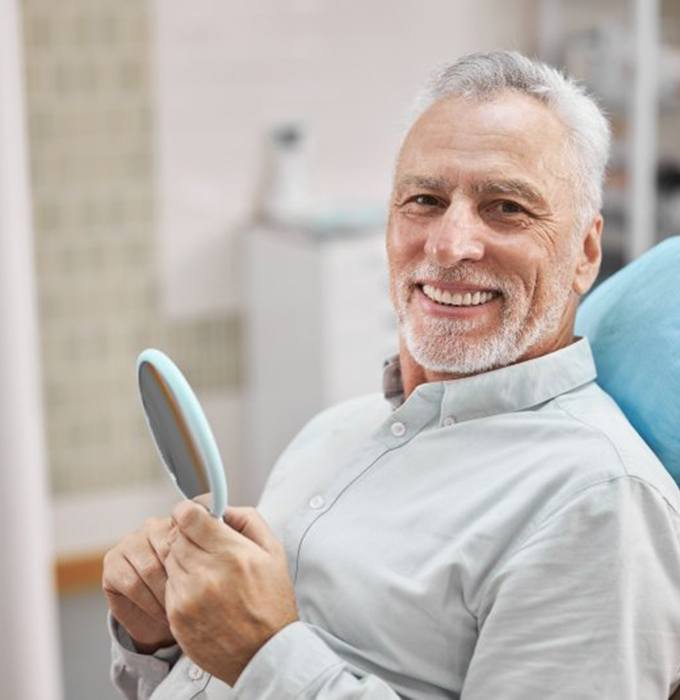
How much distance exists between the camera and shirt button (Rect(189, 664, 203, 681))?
4.74 ft

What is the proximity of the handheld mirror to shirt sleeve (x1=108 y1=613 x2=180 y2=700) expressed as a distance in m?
0.31

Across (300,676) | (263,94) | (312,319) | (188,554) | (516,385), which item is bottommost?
(312,319)

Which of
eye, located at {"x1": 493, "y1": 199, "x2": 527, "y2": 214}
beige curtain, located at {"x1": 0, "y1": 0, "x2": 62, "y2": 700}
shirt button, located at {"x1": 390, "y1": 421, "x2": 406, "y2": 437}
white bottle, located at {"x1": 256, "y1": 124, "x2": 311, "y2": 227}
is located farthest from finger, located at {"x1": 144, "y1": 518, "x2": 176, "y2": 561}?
white bottle, located at {"x1": 256, "y1": 124, "x2": 311, "y2": 227}

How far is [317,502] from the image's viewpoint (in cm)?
148

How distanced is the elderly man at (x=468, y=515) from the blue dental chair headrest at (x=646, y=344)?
5cm

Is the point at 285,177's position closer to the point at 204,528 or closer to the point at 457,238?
the point at 457,238

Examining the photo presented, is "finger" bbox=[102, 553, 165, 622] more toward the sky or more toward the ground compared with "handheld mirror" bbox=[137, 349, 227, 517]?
more toward the ground

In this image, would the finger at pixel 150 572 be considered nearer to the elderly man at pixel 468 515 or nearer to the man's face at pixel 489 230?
the elderly man at pixel 468 515

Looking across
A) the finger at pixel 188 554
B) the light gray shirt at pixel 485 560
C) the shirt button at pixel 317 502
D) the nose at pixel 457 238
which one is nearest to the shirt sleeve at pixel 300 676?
the light gray shirt at pixel 485 560

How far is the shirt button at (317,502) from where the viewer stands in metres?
1.47

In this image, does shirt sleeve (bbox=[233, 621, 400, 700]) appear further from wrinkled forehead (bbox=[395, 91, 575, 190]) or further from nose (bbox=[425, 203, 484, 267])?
wrinkled forehead (bbox=[395, 91, 575, 190])

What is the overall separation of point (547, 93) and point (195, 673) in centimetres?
75

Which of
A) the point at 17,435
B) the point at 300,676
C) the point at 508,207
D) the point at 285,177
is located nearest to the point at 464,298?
the point at 508,207

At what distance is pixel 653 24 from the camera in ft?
12.0
